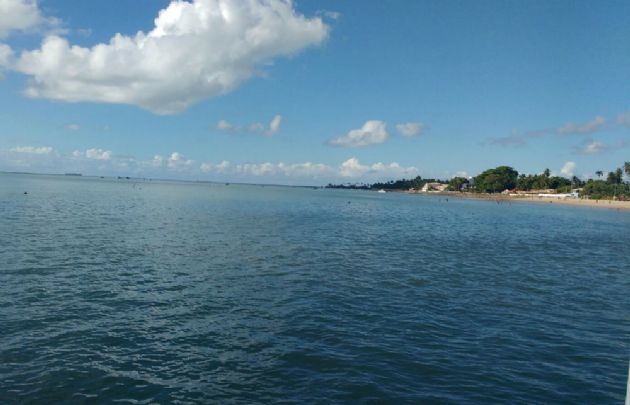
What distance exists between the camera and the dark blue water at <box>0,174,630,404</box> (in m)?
14.6

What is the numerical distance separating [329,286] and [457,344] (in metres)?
11.2

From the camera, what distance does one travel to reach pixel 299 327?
2034 cm

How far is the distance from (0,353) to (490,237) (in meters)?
60.6

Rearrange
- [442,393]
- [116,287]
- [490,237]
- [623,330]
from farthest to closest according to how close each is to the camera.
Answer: [490,237], [116,287], [623,330], [442,393]

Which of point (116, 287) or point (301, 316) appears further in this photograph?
point (116, 287)

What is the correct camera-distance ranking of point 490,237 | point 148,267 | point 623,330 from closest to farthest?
point 623,330
point 148,267
point 490,237

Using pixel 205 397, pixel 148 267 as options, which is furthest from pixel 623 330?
pixel 148 267

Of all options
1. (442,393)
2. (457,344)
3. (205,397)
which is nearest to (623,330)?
(457,344)

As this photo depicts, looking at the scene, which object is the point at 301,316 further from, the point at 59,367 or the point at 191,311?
the point at 59,367

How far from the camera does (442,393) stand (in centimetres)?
1447

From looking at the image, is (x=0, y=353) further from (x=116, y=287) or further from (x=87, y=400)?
(x=116, y=287)

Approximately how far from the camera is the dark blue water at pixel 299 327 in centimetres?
1455

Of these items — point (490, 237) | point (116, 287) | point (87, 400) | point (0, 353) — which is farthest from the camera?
point (490, 237)

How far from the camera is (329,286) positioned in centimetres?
→ 2848
